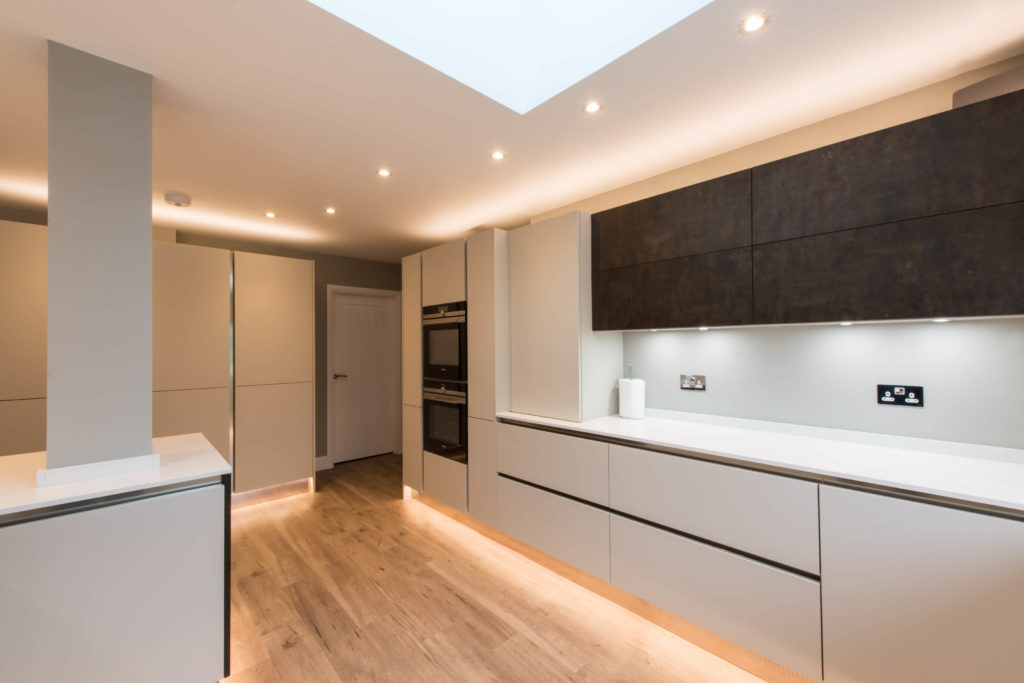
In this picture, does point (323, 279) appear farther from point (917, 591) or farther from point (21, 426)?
point (917, 591)

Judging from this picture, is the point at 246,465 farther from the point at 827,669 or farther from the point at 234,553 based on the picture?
the point at 827,669

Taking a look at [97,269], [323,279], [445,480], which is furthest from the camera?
[323,279]

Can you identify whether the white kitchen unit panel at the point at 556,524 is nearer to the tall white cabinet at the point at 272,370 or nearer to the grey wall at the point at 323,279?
the tall white cabinet at the point at 272,370

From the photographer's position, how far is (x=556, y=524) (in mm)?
2428

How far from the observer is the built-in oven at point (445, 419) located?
3.12 meters

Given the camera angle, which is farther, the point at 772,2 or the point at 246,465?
the point at 246,465

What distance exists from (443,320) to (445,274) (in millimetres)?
374

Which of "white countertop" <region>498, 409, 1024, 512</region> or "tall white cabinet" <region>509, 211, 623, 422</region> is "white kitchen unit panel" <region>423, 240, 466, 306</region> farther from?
"white countertop" <region>498, 409, 1024, 512</region>

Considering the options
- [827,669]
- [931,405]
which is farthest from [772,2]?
[827,669]

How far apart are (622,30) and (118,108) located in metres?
1.94

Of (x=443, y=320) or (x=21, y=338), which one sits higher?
(x=443, y=320)

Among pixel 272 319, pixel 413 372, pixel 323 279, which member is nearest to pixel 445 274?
pixel 413 372

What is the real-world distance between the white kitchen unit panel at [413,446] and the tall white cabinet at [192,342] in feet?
4.85

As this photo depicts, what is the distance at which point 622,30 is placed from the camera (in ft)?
4.99
